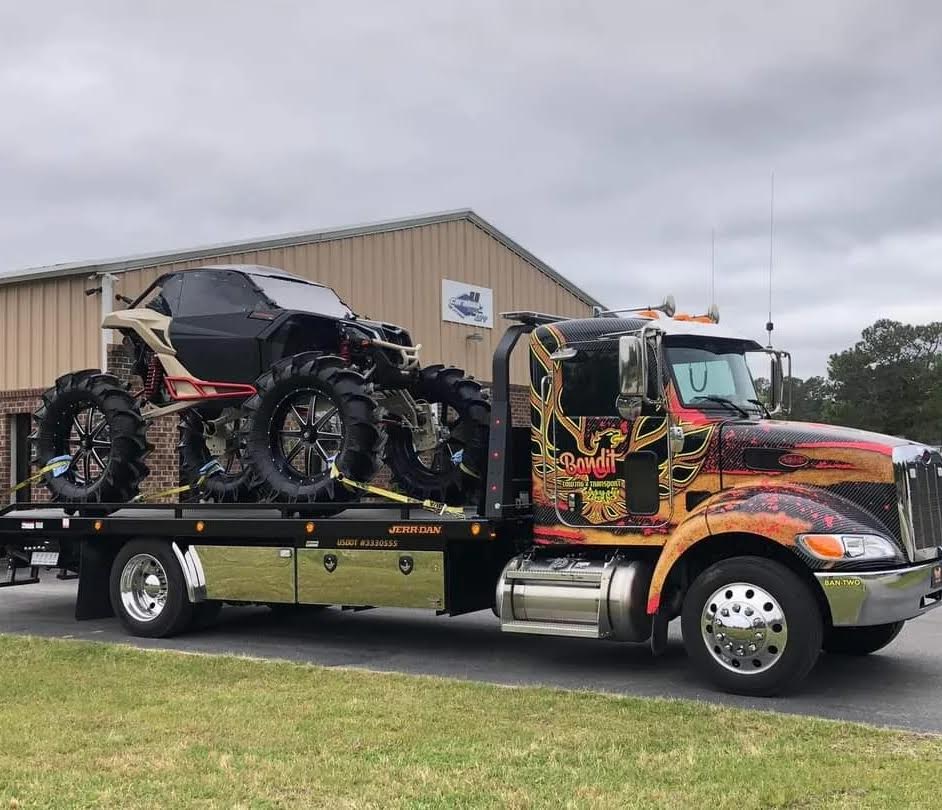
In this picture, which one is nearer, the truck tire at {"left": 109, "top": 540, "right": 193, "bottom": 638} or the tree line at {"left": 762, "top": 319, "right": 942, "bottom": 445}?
the truck tire at {"left": 109, "top": 540, "right": 193, "bottom": 638}

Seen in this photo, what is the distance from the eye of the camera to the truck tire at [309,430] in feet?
29.1

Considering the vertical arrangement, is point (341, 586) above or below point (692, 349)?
below

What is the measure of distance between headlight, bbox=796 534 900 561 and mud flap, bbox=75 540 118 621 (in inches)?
267

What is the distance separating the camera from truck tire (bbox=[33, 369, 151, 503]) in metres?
10.3

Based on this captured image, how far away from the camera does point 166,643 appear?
9.70 metres

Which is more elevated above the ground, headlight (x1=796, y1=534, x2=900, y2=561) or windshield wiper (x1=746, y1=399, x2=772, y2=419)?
windshield wiper (x1=746, y1=399, x2=772, y2=419)

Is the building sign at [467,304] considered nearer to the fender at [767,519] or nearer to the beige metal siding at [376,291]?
the beige metal siding at [376,291]

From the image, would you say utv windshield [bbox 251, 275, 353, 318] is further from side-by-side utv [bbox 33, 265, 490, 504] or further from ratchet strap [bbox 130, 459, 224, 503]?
ratchet strap [bbox 130, 459, 224, 503]

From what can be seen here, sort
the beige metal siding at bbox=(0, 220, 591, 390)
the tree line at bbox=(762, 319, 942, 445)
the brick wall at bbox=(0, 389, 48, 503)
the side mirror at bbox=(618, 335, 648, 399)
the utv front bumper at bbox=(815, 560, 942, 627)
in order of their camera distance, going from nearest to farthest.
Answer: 1. the utv front bumper at bbox=(815, 560, 942, 627)
2. the side mirror at bbox=(618, 335, 648, 399)
3. the beige metal siding at bbox=(0, 220, 591, 390)
4. the brick wall at bbox=(0, 389, 48, 503)
5. the tree line at bbox=(762, 319, 942, 445)

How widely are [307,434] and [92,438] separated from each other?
274cm

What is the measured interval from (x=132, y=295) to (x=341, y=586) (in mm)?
8458

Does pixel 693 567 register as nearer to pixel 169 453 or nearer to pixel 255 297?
pixel 255 297

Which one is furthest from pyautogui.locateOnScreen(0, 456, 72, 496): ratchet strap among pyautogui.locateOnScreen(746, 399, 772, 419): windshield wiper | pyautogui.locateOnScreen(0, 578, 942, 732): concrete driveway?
pyautogui.locateOnScreen(746, 399, 772, 419): windshield wiper

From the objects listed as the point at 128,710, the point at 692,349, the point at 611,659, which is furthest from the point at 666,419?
the point at 128,710
